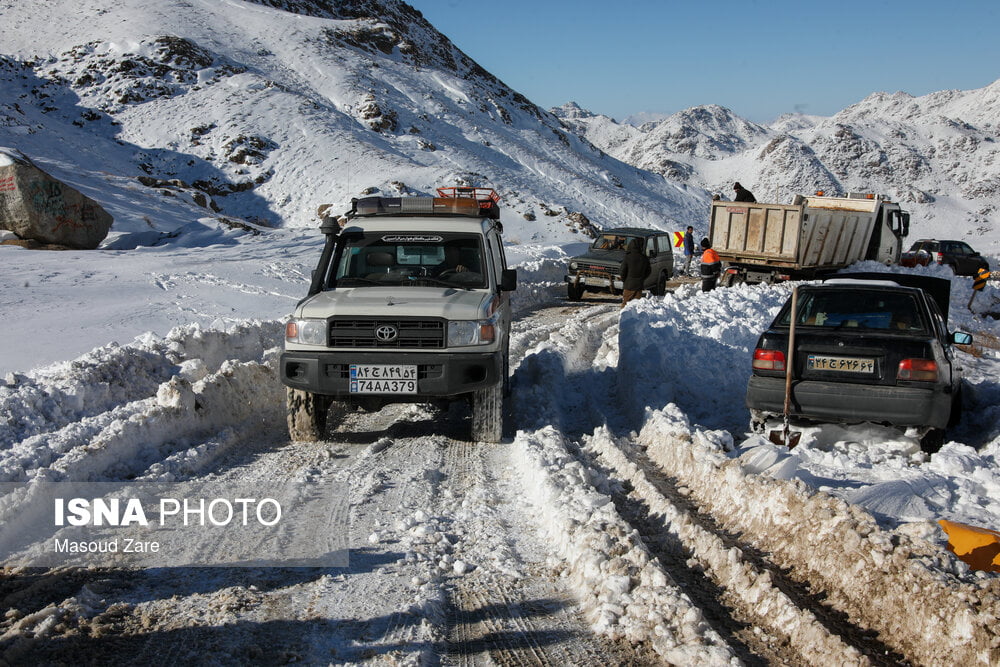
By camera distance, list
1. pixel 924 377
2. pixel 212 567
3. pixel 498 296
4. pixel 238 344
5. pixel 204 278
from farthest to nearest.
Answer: pixel 204 278 → pixel 238 344 → pixel 498 296 → pixel 924 377 → pixel 212 567

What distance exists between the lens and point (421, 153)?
51688 mm

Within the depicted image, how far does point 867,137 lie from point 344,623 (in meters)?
135

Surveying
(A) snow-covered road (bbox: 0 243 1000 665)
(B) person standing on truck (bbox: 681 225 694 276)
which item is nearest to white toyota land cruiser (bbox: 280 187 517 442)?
(A) snow-covered road (bbox: 0 243 1000 665)

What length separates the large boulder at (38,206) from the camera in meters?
18.3

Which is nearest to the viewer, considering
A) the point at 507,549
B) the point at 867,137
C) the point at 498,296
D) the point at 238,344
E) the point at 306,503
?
the point at 507,549

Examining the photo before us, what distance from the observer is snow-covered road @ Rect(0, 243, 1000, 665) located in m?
3.43

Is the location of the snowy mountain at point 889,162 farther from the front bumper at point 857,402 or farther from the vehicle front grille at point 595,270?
the front bumper at point 857,402

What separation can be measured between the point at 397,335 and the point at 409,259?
1.24 metres

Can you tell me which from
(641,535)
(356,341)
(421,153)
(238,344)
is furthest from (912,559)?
(421,153)

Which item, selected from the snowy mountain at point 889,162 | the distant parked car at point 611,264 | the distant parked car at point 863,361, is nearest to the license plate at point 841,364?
the distant parked car at point 863,361

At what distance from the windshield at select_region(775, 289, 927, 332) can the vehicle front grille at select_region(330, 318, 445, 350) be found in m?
3.30

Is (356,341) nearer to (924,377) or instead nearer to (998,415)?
(924,377)

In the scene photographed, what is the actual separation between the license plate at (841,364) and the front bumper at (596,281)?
11.3 meters

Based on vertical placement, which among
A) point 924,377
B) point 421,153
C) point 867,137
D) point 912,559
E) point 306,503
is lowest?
point 306,503
